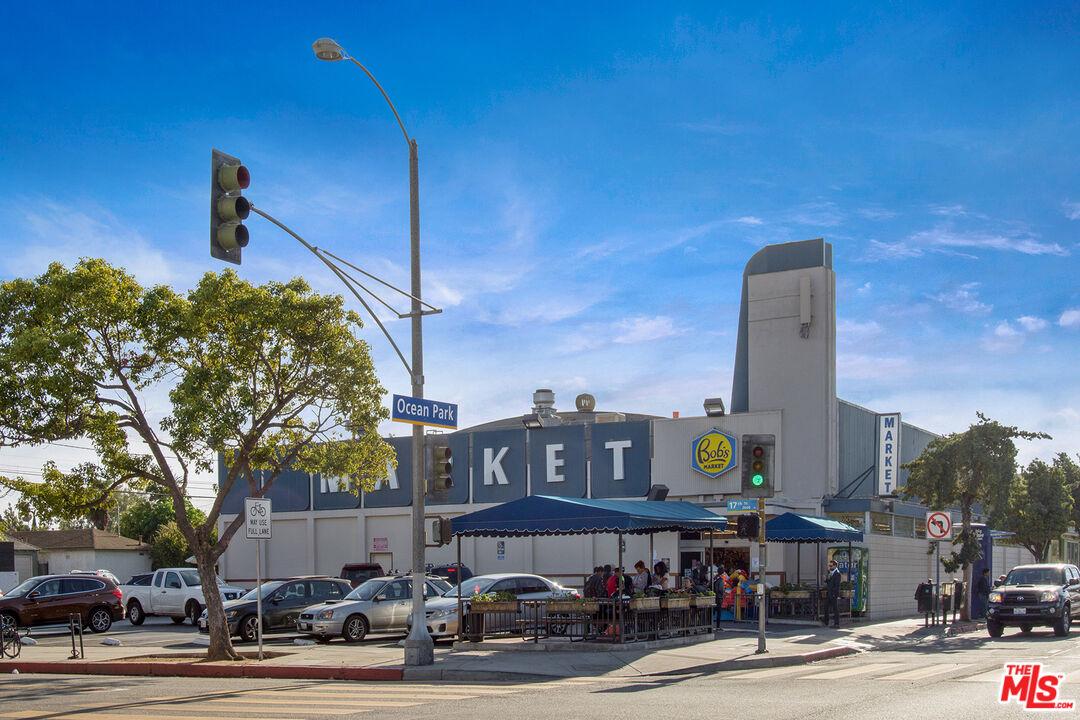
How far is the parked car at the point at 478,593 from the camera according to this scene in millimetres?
25141

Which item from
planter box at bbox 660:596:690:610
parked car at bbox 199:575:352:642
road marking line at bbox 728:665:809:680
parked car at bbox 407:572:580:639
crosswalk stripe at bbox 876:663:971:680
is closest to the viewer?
crosswalk stripe at bbox 876:663:971:680

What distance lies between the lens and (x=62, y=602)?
31.1 m

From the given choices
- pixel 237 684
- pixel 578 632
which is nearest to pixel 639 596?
pixel 578 632

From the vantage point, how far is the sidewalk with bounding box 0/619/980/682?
61.5ft

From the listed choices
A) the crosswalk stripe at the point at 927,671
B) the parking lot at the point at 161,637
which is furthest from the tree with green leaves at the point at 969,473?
the parking lot at the point at 161,637

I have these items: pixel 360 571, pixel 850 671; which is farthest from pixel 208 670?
pixel 360 571

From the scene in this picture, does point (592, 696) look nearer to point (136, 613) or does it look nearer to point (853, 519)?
point (853, 519)

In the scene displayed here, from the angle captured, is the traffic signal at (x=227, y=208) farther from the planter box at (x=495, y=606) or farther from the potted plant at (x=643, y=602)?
the planter box at (x=495, y=606)

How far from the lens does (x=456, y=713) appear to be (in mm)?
13062

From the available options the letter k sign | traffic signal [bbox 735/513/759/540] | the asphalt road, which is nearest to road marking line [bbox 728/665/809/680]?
the asphalt road

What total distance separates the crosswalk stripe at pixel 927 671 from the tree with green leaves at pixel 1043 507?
36.0 meters

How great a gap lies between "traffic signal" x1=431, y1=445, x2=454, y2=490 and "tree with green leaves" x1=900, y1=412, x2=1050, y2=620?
16.5 metres

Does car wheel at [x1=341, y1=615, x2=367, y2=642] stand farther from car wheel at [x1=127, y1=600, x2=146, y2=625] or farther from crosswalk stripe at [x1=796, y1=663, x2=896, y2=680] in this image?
car wheel at [x1=127, y1=600, x2=146, y2=625]

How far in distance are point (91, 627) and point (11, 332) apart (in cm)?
1347
